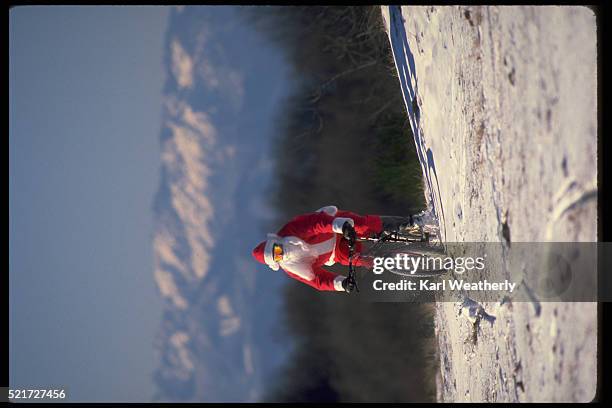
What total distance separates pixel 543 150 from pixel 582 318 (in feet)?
1.73

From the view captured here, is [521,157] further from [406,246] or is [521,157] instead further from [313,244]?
[313,244]

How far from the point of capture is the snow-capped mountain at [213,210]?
653cm

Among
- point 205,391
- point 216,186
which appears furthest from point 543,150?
point 205,391

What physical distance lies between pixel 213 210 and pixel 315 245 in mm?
4553

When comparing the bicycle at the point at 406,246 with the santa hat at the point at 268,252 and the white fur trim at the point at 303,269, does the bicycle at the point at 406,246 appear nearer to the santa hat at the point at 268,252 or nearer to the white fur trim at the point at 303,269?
the white fur trim at the point at 303,269

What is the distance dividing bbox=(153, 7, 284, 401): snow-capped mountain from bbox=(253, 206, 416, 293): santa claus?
3151 millimetres

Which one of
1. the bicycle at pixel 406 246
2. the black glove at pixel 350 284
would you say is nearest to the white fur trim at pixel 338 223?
the bicycle at pixel 406 246

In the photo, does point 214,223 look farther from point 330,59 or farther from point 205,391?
point 330,59

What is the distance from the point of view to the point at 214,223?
746 cm

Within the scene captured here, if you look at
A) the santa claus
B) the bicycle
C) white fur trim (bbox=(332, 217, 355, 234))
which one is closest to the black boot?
the bicycle

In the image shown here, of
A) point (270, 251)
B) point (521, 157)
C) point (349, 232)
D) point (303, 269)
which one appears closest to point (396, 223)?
point (349, 232)

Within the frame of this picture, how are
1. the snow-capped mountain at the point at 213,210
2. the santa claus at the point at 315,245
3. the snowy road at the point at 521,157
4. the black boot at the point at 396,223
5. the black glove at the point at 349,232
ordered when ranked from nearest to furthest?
the snowy road at the point at 521,157 → the black glove at the point at 349,232 → the santa claus at the point at 315,245 → the black boot at the point at 396,223 → the snow-capped mountain at the point at 213,210

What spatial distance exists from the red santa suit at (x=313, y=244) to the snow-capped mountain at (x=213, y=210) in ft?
10.4

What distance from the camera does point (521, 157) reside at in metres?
1.77
